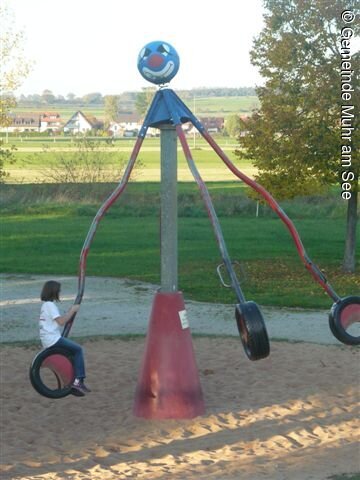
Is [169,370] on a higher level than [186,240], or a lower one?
lower

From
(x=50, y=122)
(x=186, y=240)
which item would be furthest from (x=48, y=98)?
(x=186, y=240)

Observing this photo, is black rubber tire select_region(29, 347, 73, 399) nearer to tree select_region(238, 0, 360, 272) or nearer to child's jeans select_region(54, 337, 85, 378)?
child's jeans select_region(54, 337, 85, 378)

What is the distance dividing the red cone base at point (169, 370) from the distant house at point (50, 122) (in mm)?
100350

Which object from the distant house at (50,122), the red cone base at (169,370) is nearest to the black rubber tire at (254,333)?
the red cone base at (169,370)

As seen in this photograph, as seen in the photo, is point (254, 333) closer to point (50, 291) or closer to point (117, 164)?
point (50, 291)

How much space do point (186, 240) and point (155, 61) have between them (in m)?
14.8

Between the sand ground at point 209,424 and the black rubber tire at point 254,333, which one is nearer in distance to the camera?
the sand ground at point 209,424

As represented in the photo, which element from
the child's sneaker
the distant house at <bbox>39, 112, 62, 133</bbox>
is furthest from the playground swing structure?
the distant house at <bbox>39, 112, 62, 133</bbox>

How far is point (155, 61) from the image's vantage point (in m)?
9.29

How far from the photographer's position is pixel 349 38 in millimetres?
17125

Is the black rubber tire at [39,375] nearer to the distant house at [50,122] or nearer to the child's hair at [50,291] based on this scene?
the child's hair at [50,291]

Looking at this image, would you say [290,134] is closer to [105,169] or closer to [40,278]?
[40,278]

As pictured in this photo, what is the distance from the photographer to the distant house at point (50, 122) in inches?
4338

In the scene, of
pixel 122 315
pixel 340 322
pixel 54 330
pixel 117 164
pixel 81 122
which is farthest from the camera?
pixel 81 122
